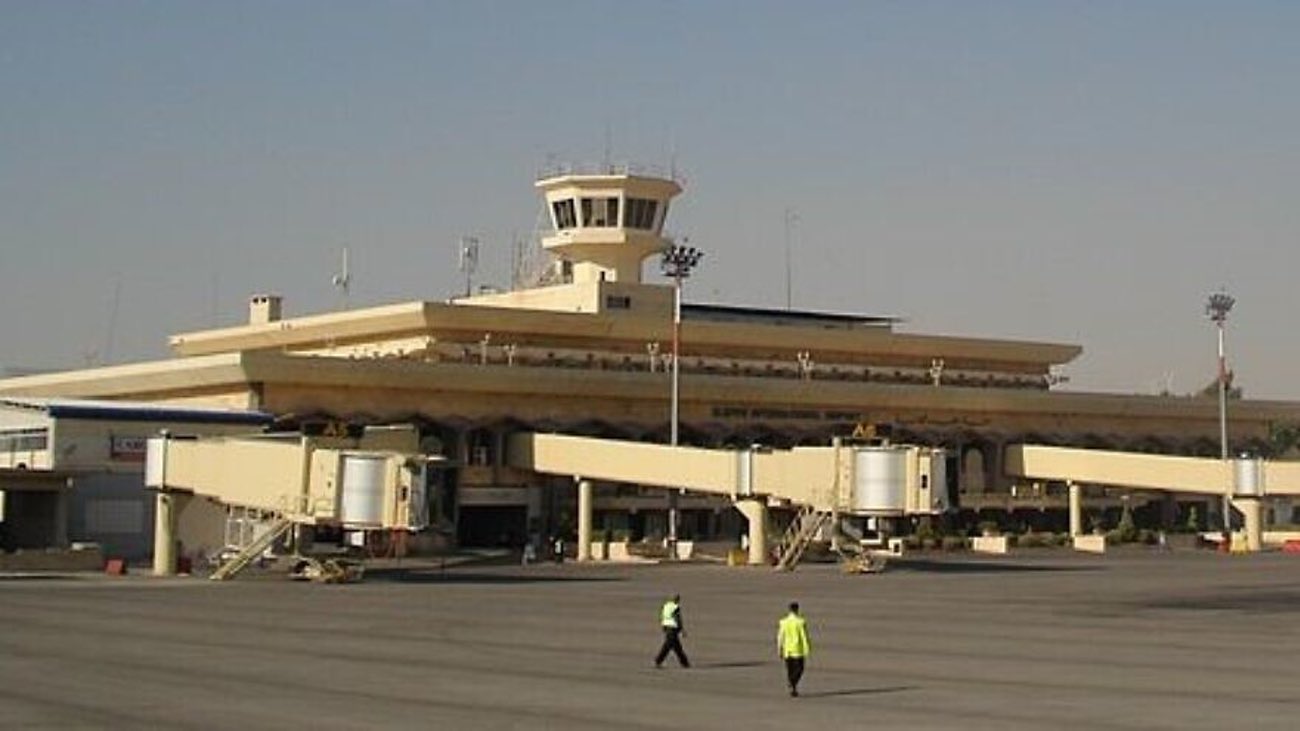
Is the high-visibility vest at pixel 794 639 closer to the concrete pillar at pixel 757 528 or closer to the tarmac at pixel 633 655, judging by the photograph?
the tarmac at pixel 633 655

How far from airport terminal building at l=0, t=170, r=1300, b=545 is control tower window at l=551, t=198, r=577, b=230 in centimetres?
27

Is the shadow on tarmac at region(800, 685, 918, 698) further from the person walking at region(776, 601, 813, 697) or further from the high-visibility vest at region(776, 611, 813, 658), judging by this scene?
the high-visibility vest at region(776, 611, 813, 658)

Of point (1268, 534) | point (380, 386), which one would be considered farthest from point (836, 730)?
point (1268, 534)

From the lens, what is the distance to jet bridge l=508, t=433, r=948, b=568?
259 ft

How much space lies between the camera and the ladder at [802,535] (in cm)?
8219

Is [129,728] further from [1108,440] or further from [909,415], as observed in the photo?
[1108,440]

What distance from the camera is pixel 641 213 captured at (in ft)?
393

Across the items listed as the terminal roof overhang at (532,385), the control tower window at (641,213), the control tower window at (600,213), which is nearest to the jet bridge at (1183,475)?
the terminal roof overhang at (532,385)

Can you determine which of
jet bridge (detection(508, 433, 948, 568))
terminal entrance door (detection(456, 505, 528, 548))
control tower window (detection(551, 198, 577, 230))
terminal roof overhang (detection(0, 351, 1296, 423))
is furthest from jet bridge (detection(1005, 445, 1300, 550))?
terminal entrance door (detection(456, 505, 528, 548))

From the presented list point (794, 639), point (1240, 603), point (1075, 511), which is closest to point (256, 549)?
point (1240, 603)

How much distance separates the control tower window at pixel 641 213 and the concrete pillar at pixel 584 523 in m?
29.2

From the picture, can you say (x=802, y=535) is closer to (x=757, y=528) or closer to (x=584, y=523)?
(x=757, y=528)

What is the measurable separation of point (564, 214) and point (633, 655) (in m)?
84.2

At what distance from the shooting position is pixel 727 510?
358 ft
